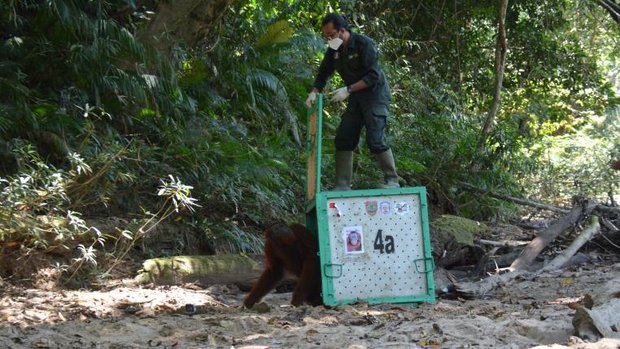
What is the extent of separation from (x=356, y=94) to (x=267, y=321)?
7.20ft

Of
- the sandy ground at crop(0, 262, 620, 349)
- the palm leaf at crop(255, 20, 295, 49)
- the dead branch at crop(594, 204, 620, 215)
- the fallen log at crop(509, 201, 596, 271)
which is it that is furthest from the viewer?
the palm leaf at crop(255, 20, 295, 49)

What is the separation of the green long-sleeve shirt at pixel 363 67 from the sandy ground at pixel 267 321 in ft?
5.44

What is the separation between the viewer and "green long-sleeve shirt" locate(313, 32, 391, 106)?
19.7ft

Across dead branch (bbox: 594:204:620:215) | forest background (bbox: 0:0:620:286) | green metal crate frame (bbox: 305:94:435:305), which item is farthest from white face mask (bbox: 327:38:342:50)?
dead branch (bbox: 594:204:620:215)

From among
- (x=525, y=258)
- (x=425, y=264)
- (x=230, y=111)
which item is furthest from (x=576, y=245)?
(x=230, y=111)

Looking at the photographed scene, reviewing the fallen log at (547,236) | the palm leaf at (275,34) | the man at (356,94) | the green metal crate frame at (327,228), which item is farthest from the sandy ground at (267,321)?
the palm leaf at (275,34)

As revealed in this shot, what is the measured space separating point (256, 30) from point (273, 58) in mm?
417

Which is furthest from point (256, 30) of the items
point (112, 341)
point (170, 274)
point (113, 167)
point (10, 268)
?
point (112, 341)

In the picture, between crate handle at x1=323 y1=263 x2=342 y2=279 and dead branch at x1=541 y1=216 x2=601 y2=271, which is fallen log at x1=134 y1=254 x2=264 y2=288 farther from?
dead branch at x1=541 y1=216 x2=601 y2=271

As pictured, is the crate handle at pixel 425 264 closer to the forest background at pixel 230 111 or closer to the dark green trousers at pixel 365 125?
the dark green trousers at pixel 365 125

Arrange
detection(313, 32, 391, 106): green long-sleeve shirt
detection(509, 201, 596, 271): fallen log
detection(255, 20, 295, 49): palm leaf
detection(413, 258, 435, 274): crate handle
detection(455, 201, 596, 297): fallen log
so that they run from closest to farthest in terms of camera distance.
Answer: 1. detection(413, 258, 435, 274): crate handle
2. detection(313, 32, 391, 106): green long-sleeve shirt
3. detection(455, 201, 596, 297): fallen log
4. detection(509, 201, 596, 271): fallen log
5. detection(255, 20, 295, 49): palm leaf

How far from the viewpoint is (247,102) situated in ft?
31.1

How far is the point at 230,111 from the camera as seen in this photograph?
380 inches

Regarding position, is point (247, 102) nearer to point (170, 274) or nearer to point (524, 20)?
point (170, 274)
